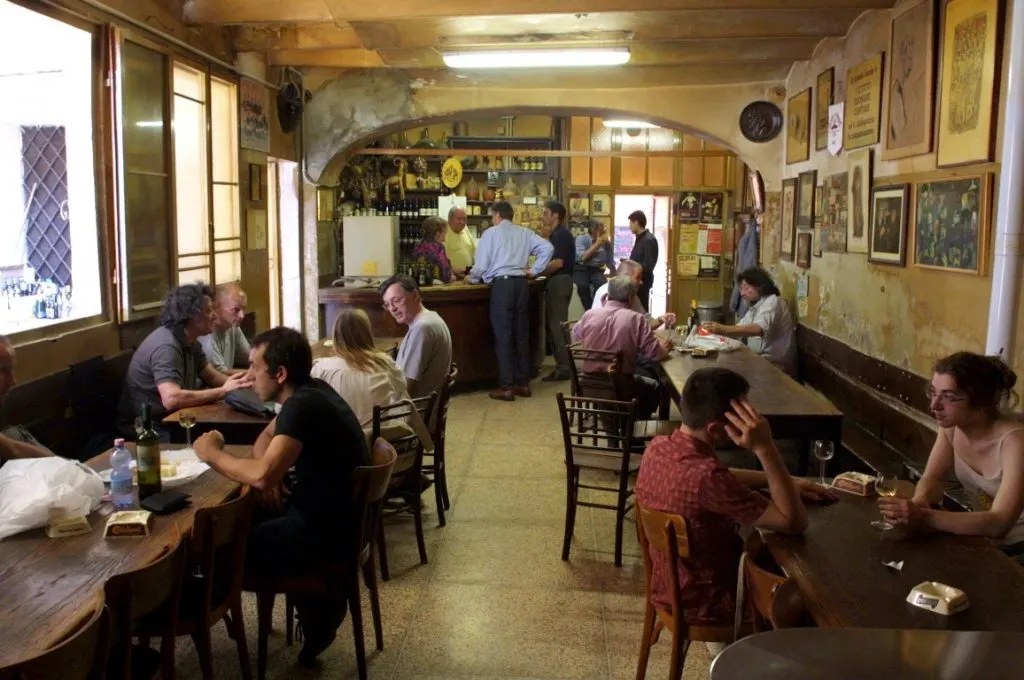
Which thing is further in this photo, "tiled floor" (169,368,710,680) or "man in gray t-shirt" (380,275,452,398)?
"man in gray t-shirt" (380,275,452,398)

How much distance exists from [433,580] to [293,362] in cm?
156

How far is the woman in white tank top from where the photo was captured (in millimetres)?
2633

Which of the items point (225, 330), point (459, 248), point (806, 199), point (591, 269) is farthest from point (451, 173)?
point (225, 330)

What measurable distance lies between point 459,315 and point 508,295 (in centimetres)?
50

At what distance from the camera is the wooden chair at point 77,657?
170 cm

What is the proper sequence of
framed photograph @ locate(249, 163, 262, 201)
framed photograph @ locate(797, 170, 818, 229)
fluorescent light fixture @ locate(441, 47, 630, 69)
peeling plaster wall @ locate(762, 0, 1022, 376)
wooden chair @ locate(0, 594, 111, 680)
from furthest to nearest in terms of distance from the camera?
1. framed photograph @ locate(249, 163, 262, 201)
2. framed photograph @ locate(797, 170, 818, 229)
3. fluorescent light fixture @ locate(441, 47, 630, 69)
4. peeling plaster wall @ locate(762, 0, 1022, 376)
5. wooden chair @ locate(0, 594, 111, 680)

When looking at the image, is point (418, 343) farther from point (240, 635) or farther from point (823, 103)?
point (823, 103)

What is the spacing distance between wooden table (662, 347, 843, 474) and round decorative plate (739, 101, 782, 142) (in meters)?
3.54

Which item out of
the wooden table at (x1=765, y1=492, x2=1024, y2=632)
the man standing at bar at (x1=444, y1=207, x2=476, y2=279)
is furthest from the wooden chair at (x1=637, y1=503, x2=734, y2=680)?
the man standing at bar at (x1=444, y1=207, x2=476, y2=279)

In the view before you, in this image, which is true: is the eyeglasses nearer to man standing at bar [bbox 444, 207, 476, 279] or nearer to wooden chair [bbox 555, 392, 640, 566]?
wooden chair [bbox 555, 392, 640, 566]

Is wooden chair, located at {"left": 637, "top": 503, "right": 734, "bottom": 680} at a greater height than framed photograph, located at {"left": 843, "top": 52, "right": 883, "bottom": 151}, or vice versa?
framed photograph, located at {"left": 843, "top": 52, "right": 883, "bottom": 151}

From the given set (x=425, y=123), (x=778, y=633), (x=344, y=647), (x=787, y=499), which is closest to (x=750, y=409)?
(x=787, y=499)

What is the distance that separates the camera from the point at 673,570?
264 centimetres

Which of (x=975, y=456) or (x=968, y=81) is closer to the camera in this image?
(x=975, y=456)
